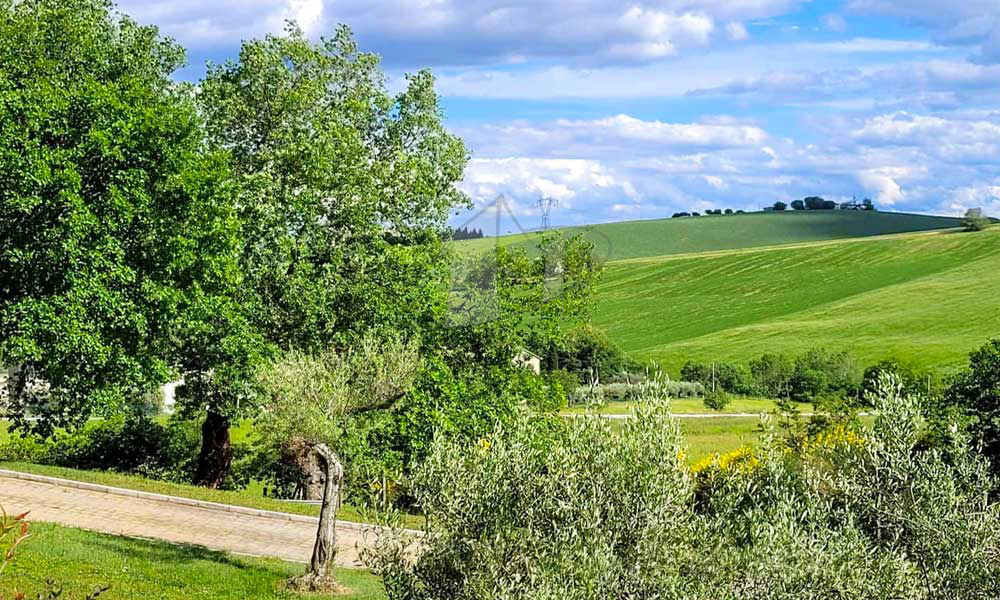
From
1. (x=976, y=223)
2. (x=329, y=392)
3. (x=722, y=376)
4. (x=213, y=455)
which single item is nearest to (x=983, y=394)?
(x=329, y=392)

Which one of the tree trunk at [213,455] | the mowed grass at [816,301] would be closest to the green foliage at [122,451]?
the tree trunk at [213,455]

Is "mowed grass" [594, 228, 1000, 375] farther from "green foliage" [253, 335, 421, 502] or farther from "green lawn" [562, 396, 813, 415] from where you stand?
"green foliage" [253, 335, 421, 502]

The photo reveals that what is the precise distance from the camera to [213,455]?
1278 inches

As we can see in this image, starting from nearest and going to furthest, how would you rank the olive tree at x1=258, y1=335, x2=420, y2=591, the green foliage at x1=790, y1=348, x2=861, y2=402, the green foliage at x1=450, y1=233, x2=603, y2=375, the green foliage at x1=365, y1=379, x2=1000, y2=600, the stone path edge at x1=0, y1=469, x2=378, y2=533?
the green foliage at x1=365, y1=379, x2=1000, y2=600 → the olive tree at x1=258, y1=335, x2=420, y2=591 → the stone path edge at x1=0, y1=469, x2=378, y2=533 → the green foliage at x1=450, y1=233, x2=603, y2=375 → the green foliage at x1=790, y1=348, x2=861, y2=402

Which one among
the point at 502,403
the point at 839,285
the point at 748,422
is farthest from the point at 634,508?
the point at 839,285

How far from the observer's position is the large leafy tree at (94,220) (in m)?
23.5

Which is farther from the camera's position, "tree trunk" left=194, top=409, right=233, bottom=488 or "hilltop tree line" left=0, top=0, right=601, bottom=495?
"tree trunk" left=194, top=409, right=233, bottom=488

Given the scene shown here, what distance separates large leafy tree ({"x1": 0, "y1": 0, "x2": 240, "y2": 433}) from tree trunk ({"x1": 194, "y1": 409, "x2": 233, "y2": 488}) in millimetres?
5411

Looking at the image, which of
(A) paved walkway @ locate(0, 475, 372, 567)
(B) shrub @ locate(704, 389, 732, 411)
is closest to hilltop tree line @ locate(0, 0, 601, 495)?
(A) paved walkway @ locate(0, 475, 372, 567)

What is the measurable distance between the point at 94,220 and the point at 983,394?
25252 mm

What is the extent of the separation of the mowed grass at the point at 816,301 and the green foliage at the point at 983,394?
1986 inches

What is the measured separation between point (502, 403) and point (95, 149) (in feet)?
44.6

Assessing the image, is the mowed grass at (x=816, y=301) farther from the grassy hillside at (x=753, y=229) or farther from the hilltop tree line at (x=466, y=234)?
the hilltop tree line at (x=466, y=234)

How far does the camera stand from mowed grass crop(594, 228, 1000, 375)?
91000 mm
